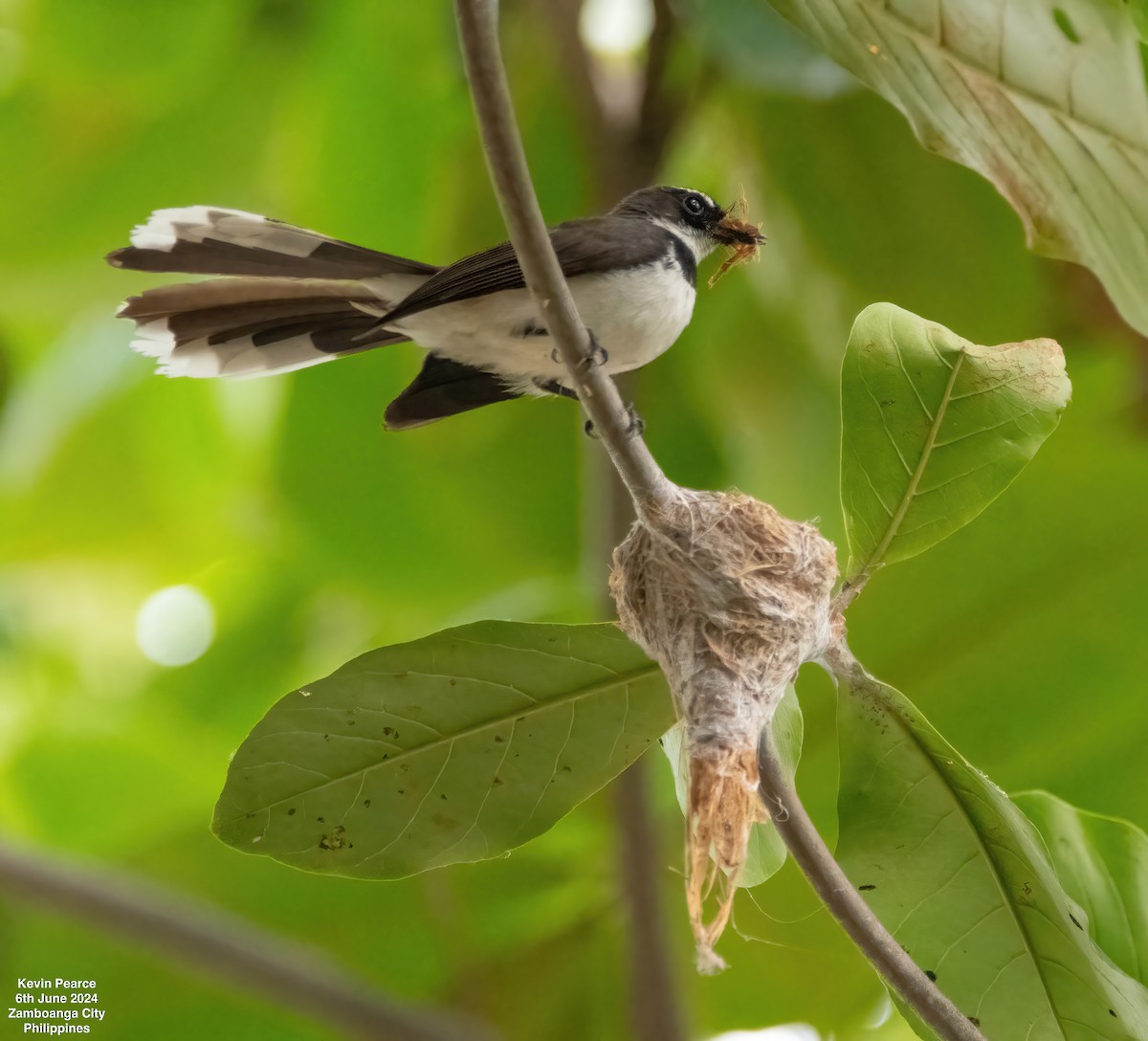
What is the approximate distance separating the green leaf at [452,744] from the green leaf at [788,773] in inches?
4.5

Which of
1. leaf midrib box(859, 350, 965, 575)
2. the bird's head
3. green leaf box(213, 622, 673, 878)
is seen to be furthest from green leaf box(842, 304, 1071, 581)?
the bird's head

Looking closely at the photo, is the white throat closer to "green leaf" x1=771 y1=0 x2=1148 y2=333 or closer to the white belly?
the white belly

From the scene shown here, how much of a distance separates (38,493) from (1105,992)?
9.74ft

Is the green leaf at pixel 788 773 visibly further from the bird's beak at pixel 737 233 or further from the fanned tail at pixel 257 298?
the bird's beak at pixel 737 233

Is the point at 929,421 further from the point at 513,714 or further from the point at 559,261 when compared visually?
the point at 513,714

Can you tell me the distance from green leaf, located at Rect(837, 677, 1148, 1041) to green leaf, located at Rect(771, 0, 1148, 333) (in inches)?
27.1

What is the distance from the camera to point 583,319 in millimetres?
2258

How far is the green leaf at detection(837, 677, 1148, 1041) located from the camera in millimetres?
1680

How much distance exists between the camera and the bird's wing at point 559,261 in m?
2.10

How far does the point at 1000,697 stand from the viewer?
276 centimetres

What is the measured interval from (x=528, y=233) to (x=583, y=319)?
1086 millimetres

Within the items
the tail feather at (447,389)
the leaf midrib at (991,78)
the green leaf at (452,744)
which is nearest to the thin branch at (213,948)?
the green leaf at (452,744)

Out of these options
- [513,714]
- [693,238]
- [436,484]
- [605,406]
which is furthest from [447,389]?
[605,406]

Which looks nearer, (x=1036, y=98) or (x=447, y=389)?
(x=1036, y=98)
